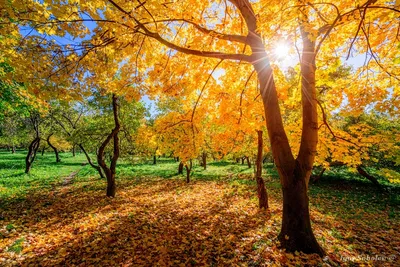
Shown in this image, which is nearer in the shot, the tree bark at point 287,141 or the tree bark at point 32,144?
the tree bark at point 287,141

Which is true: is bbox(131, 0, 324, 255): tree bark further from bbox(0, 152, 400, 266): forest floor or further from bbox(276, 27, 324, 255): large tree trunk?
bbox(0, 152, 400, 266): forest floor

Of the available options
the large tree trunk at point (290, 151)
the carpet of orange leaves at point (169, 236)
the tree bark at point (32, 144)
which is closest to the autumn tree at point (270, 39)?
the large tree trunk at point (290, 151)

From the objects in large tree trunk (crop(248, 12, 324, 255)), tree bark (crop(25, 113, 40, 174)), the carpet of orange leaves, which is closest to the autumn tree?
large tree trunk (crop(248, 12, 324, 255))

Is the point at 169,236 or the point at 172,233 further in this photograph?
the point at 172,233

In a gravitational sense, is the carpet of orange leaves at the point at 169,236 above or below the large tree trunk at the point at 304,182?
below

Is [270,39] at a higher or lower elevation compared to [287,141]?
→ higher

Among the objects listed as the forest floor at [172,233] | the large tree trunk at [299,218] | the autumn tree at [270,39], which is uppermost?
the autumn tree at [270,39]

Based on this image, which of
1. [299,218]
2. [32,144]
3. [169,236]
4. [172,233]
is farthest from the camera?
[32,144]

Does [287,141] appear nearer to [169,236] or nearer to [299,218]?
[299,218]

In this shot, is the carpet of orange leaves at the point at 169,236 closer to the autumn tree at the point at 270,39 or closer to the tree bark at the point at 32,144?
the autumn tree at the point at 270,39

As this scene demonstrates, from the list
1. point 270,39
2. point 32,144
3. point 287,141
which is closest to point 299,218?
point 287,141

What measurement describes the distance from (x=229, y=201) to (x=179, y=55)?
7676mm

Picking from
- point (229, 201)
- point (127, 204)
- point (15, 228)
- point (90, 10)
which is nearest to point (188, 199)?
point (229, 201)

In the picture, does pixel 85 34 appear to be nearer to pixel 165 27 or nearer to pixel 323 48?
pixel 165 27
